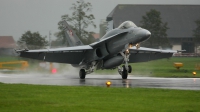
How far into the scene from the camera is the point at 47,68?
133ft

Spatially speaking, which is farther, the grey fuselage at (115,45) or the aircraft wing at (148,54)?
the aircraft wing at (148,54)

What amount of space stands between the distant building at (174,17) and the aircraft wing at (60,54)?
5647cm

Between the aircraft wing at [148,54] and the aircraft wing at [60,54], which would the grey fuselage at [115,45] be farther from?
the aircraft wing at [148,54]

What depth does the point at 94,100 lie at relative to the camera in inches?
652

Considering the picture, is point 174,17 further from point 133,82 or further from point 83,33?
point 133,82

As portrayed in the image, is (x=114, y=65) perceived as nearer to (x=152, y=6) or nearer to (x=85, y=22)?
(x=85, y=22)

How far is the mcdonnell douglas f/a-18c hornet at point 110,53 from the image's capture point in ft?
93.3

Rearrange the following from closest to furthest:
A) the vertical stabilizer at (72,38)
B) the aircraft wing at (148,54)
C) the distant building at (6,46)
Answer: the aircraft wing at (148,54) → the vertical stabilizer at (72,38) → the distant building at (6,46)

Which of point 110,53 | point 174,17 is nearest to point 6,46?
point 110,53

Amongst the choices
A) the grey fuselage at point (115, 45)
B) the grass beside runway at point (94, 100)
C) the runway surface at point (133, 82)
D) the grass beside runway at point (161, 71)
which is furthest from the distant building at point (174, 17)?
the grass beside runway at point (94, 100)

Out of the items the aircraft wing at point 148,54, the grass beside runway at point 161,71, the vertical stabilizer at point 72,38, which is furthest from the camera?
the vertical stabilizer at point 72,38

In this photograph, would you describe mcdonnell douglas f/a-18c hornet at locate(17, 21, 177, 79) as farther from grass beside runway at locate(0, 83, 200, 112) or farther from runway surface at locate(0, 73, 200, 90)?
grass beside runway at locate(0, 83, 200, 112)

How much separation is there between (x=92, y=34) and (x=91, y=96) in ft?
127

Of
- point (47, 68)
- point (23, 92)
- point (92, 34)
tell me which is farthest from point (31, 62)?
point (23, 92)
